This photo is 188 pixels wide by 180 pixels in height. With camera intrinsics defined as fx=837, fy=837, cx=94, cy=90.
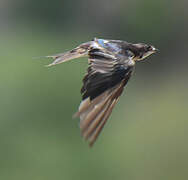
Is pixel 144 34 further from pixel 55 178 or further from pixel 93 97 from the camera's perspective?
pixel 93 97

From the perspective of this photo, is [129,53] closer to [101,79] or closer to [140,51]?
[140,51]

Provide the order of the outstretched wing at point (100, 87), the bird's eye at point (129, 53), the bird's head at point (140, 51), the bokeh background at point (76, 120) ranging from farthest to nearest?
the bokeh background at point (76, 120) → the bird's head at point (140, 51) → the bird's eye at point (129, 53) → the outstretched wing at point (100, 87)

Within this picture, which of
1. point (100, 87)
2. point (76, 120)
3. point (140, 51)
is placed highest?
point (140, 51)

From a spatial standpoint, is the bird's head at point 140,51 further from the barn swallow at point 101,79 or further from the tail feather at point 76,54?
the tail feather at point 76,54

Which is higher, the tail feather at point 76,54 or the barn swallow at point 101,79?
the tail feather at point 76,54

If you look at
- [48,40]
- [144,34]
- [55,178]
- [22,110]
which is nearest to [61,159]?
[55,178]

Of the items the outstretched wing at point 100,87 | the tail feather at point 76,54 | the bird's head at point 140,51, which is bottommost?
the outstretched wing at point 100,87

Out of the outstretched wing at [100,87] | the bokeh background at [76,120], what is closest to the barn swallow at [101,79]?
the outstretched wing at [100,87]

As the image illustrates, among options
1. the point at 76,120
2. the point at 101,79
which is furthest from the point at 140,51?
the point at 76,120
